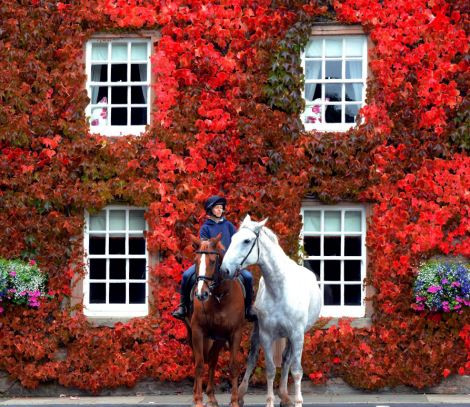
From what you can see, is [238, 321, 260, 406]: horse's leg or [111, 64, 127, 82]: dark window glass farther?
[111, 64, 127, 82]: dark window glass

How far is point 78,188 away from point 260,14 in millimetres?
4233

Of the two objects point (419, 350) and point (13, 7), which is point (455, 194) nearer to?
point (419, 350)

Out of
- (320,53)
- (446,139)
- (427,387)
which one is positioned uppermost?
(320,53)

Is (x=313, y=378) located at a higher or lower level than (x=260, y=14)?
lower

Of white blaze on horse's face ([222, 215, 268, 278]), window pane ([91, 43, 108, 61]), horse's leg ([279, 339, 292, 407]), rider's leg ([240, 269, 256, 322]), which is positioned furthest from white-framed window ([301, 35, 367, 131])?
white blaze on horse's face ([222, 215, 268, 278])

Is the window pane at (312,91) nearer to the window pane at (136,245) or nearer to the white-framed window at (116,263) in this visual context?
the white-framed window at (116,263)

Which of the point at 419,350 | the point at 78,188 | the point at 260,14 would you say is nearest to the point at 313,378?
the point at 419,350

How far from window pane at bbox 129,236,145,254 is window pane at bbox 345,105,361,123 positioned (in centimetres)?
407

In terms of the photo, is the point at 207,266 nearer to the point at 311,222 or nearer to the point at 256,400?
the point at 256,400

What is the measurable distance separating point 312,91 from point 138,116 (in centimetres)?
304

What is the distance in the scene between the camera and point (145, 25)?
1777cm

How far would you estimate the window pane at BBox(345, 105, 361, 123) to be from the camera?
58.5 ft

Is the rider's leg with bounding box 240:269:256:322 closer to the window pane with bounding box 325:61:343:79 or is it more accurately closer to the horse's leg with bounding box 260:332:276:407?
the horse's leg with bounding box 260:332:276:407

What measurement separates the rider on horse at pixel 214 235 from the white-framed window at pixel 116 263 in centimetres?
320
